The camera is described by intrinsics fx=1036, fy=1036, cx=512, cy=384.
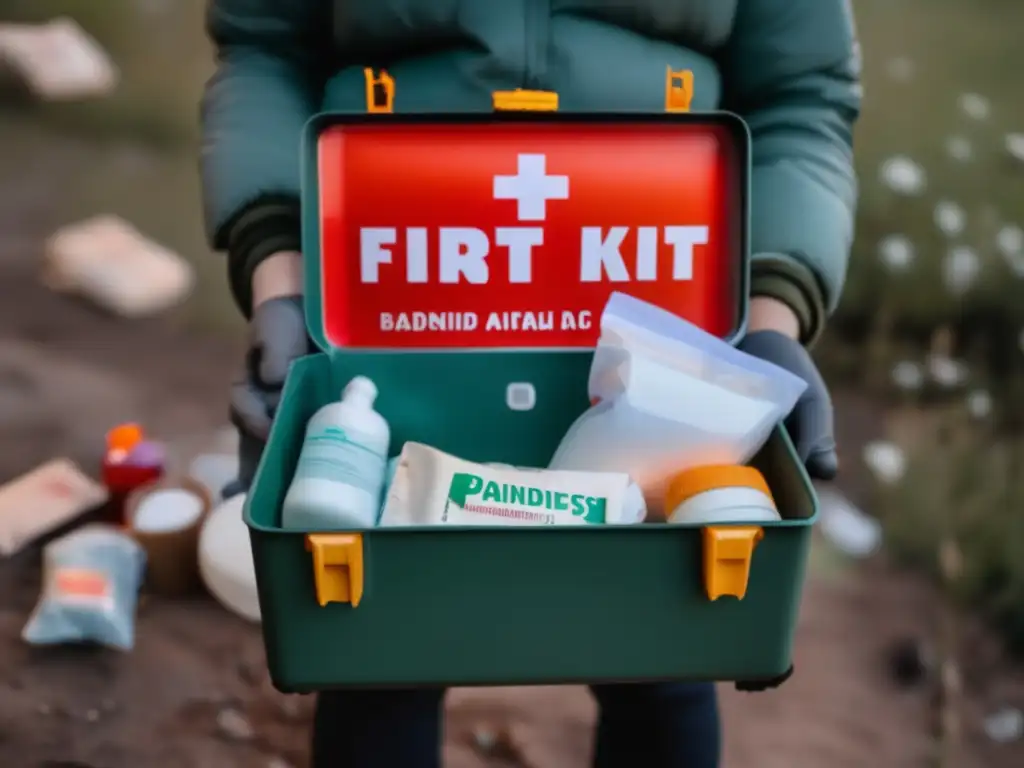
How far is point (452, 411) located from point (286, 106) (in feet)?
0.76

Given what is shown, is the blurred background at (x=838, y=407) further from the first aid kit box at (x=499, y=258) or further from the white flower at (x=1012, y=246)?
the first aid kit box at (x=499, y=258)

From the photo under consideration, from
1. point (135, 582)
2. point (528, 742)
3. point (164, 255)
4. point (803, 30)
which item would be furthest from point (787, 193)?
point (164, 255)

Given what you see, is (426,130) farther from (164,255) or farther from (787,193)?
(164,255)

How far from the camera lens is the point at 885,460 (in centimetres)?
125

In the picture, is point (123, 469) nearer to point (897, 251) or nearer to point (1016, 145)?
point (897, 251)

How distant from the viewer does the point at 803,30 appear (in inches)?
26.1

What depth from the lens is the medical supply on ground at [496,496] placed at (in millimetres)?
546

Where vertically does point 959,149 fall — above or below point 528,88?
below

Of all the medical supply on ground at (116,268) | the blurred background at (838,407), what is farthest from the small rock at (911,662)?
the medical supply on ground at (116,268)

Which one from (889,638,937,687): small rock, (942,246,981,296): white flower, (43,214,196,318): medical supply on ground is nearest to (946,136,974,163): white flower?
(942,246,981,296): white flower

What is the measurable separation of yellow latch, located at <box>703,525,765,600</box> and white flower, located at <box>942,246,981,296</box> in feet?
2.82

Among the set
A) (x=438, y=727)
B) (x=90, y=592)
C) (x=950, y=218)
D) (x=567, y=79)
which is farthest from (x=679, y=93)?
(x=90, y=592)

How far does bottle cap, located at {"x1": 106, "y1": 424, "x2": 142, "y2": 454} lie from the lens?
47.6 inches

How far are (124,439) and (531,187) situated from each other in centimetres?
76
